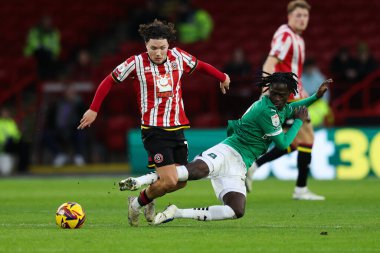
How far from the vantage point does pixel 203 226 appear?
31.8 ft

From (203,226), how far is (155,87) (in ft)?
4.67

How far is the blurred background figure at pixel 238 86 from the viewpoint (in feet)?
67.7

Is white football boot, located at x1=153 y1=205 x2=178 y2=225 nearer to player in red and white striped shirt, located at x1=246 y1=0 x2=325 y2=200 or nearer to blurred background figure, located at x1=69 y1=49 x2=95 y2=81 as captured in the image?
player in red and white striped shirt, located at x1=246 y1=0 x2=325 y2=200

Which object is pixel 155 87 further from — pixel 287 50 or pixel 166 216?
pixel 287 50

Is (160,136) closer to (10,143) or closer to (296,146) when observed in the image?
(296,146)

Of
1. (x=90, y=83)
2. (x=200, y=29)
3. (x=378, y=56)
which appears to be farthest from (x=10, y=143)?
(x=378, y=56)

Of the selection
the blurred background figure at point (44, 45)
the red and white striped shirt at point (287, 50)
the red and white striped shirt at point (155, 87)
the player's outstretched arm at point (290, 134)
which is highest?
the blurred background figure at point (44, 45)

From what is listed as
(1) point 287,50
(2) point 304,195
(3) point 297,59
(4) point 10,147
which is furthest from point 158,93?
(4) point 10,147

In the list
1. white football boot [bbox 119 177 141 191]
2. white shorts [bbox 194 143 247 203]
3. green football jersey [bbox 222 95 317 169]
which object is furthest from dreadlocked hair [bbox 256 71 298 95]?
white football boot [bbox 119 177 141 191]

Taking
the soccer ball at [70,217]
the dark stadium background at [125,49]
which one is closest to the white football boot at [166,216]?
the soccer ball at [70,217]

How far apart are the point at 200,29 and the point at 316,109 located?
4.38m

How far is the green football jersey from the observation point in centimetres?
981

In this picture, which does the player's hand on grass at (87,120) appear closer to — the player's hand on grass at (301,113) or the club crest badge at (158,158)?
the club crest badge at (158,158)

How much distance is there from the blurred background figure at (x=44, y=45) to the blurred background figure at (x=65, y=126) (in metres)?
1.40
